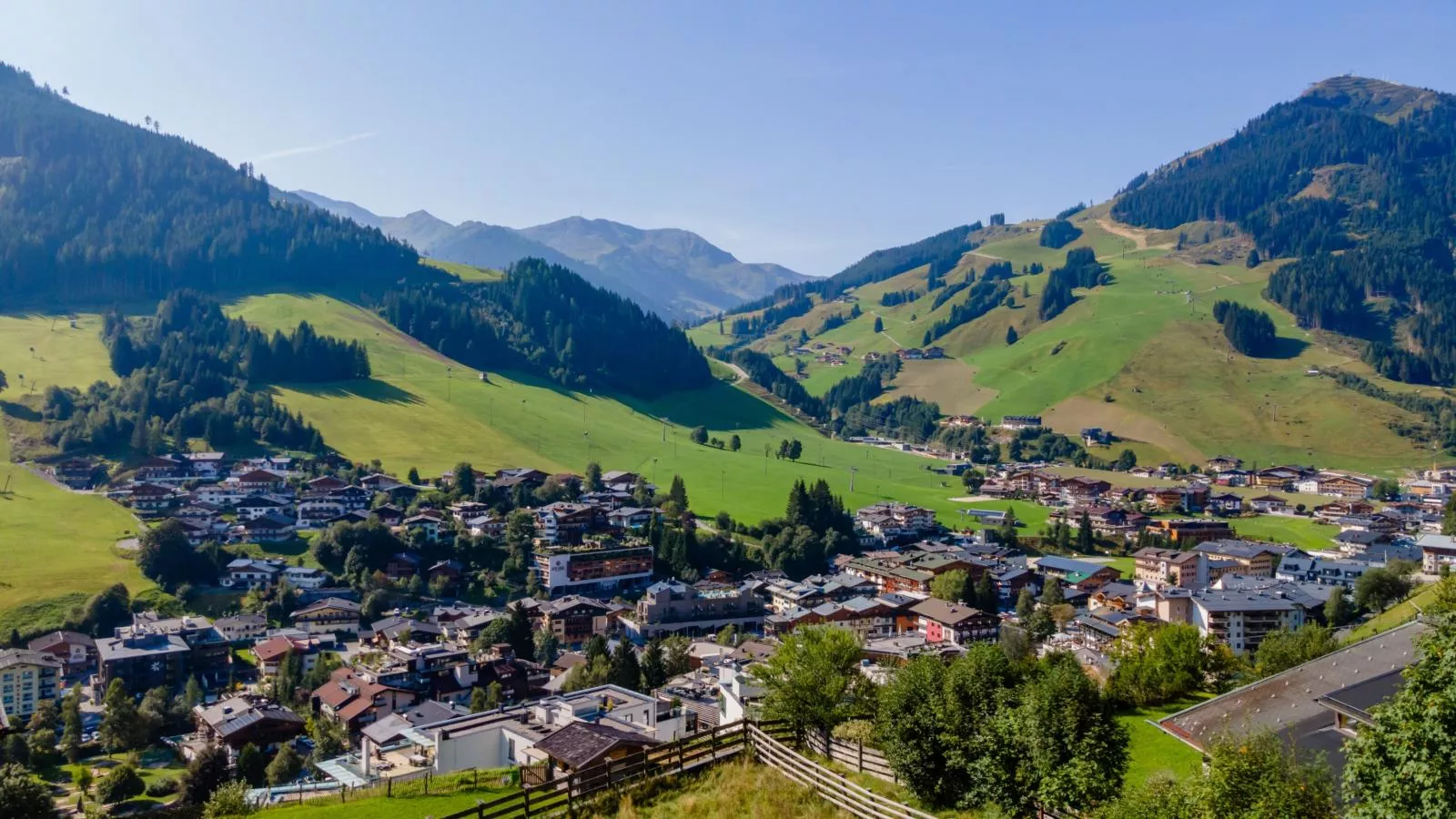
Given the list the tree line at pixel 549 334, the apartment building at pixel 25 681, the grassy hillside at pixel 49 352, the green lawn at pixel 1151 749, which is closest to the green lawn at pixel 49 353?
the grassy hillside at pixel 49 352

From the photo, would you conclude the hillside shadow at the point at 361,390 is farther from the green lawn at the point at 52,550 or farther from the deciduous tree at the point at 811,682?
the deciduous tree at the point at 811,682

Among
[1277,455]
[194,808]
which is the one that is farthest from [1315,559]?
[194,808]

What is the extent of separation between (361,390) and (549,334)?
55819mm

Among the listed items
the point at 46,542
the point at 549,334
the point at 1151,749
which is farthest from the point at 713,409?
the point at 1151,749

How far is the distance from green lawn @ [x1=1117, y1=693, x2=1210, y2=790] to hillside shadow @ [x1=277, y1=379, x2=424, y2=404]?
110 metres

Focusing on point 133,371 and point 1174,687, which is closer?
point 1174,687

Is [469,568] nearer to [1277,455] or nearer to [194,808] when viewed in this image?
[194,808]

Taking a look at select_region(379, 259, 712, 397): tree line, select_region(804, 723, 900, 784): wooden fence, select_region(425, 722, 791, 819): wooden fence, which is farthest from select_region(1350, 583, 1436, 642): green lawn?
select_region(379, 259, 712, 397): tree line

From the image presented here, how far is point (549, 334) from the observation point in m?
180

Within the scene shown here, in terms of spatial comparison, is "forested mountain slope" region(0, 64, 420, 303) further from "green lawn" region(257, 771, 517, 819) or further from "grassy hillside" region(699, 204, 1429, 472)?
"green lawn" region(257, 771, 517, 819)

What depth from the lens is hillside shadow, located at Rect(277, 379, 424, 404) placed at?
123625 millimetres

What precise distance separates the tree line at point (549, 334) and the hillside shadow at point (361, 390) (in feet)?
101

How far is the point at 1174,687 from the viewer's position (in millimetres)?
30391

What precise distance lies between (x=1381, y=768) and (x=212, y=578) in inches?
2963
